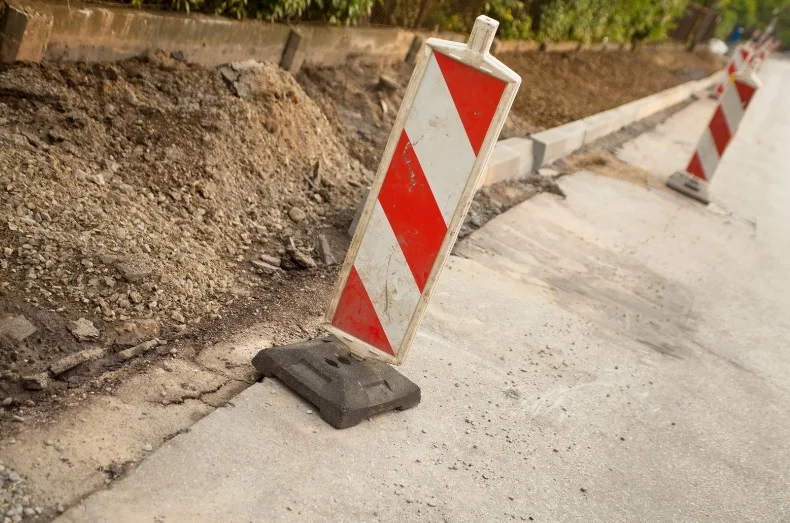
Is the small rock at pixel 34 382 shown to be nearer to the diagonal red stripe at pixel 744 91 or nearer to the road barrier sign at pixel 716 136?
the road barrier sign at pixel 716 136

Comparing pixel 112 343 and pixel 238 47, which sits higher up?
pixel 238 47

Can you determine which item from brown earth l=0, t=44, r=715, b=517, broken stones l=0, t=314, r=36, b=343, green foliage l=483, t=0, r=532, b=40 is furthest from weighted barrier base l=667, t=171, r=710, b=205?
broken stones l=0, t=314, r=36, b=343

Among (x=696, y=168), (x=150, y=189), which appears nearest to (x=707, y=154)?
(x=696, y=168)

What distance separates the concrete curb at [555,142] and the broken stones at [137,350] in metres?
3.90

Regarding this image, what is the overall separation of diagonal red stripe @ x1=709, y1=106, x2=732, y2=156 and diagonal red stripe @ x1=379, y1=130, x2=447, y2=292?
23.1 ft

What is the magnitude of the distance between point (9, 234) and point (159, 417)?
1.11m

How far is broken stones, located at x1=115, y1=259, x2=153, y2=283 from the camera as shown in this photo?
3836 millimetres

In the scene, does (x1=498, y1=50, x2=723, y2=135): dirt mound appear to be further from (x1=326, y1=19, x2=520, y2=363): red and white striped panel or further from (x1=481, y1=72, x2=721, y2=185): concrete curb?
(x1=326, y1=19, x2=520, y2=363): red and white striped panel

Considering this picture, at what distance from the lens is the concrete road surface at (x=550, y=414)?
297 centimetres

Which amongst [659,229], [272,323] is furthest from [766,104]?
[272,323]

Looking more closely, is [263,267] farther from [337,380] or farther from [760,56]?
[760,56]

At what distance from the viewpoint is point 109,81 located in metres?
5.04

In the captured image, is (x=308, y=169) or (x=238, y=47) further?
(x=238, y=47)

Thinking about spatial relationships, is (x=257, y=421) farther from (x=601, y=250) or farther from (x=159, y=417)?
(x=601, y=250)
